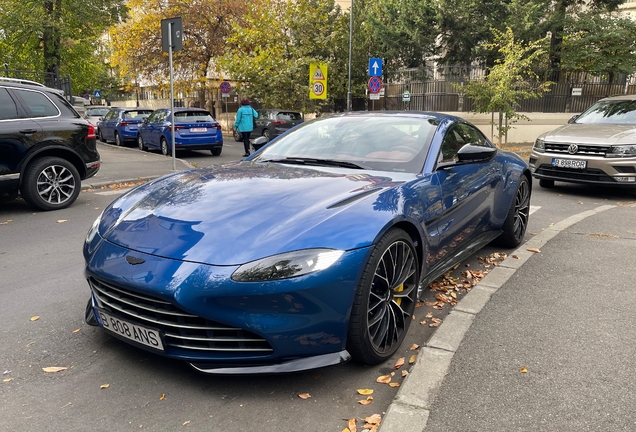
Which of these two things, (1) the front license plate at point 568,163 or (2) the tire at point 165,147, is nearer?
(1) the front license plate at point 568,163

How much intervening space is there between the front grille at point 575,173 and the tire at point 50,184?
7.69 m

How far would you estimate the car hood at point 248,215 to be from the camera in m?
2.53

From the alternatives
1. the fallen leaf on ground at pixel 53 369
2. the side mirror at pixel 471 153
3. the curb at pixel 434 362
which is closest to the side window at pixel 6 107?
the fallen leaf on ground at pixel 53 369

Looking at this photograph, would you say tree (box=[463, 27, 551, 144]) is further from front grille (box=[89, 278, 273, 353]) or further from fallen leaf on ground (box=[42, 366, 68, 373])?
fallen leaf on ground (box=[42, 366, 68, 373])

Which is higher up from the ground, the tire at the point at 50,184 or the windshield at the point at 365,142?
the windshield at the point at 365,142

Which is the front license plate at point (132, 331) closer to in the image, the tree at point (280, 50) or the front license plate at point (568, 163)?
the front license plate at point (568, 163)

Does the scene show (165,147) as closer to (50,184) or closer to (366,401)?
(50,184)

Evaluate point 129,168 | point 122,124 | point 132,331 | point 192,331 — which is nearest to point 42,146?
point 129,168

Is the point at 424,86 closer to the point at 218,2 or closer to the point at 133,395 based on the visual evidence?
the point at 218,2

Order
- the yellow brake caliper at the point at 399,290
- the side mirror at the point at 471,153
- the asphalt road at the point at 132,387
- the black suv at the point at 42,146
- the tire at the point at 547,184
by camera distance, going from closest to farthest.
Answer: the asphalt road at the point at 132,387
the yellow brake caliper at the point at 399,290
the side mirror at the point at 471,153
the black suv at the point at 42,146
the tire at the point at 547,184

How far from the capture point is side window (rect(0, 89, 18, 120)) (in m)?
6.79

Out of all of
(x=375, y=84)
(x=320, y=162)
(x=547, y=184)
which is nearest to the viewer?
(x=320, y=162)

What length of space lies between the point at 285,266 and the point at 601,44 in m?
22.1

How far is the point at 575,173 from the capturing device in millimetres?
8531
